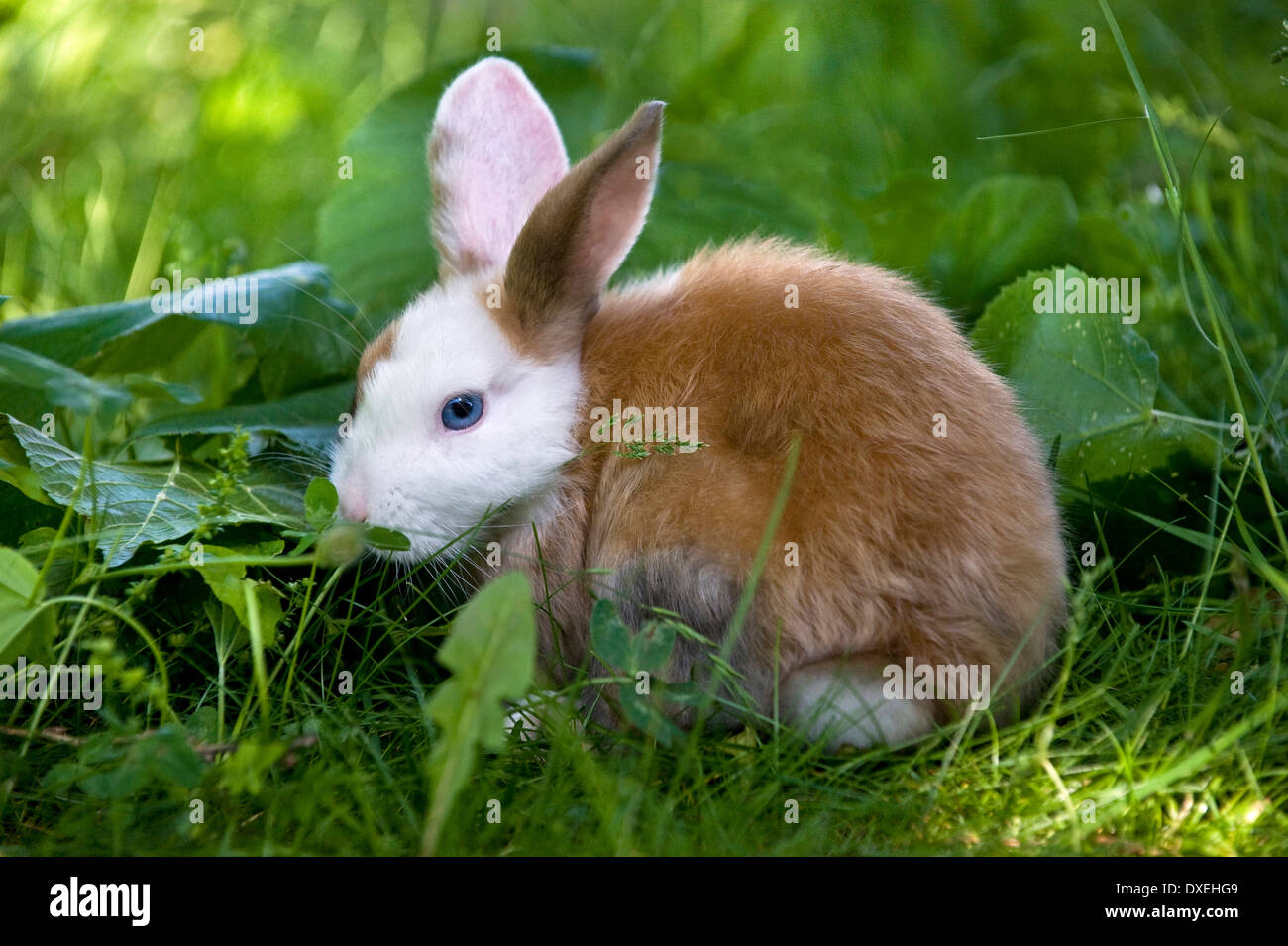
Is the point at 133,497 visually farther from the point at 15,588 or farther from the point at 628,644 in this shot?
the point at 628,644

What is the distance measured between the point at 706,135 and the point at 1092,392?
210cm

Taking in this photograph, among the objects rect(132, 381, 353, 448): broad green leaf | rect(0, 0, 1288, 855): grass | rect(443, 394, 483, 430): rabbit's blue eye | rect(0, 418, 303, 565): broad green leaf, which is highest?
rect(132, 381, 353, 448): broad green leaf

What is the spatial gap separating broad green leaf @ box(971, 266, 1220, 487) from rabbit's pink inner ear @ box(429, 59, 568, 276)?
54.3 inches

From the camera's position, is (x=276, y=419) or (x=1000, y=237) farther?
(x=1000, y=237)

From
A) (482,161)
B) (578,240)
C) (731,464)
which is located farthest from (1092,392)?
(482,161)

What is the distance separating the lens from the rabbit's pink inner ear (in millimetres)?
3615

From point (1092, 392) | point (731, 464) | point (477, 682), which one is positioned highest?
point (1092, 392)

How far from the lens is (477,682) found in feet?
7.45

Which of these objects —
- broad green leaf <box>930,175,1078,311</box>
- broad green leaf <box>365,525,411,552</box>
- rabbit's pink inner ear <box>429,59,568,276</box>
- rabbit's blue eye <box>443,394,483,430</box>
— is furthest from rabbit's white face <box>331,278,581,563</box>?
broad green leaf <box>930,175,1078,311</box>

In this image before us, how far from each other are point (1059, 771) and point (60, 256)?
378cm

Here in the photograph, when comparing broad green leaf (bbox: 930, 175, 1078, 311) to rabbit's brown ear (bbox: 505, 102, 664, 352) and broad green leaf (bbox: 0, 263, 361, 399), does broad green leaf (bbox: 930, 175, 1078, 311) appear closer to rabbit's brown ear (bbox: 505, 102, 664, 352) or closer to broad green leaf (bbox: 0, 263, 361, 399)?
rabbit's brown ear (bbox: 505, 102, 664, 352)

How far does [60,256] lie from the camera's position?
455 cm
